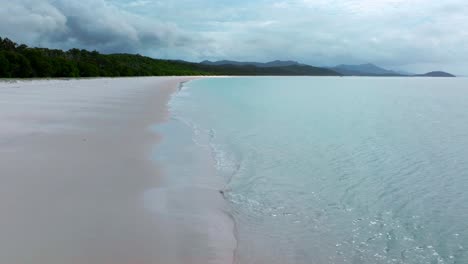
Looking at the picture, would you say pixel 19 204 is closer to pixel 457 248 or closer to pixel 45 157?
pixel 45 157

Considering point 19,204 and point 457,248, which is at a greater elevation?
point 19,204

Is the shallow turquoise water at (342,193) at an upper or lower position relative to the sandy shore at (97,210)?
lower

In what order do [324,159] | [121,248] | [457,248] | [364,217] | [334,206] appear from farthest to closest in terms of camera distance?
1. [324,159]
2. [334,206]
3. [364,217]
4. [457,248]
5. [121,248]

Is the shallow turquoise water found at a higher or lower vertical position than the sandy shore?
lower

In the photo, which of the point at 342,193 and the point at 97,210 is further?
the point at 342,193

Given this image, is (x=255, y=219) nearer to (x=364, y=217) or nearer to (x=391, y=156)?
(x=364, y=217)

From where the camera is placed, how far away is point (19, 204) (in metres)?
4.50

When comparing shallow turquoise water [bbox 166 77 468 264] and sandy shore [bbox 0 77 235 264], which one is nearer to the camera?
sandy shore [bbox 0 77 235 264]

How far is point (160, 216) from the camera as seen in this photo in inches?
184

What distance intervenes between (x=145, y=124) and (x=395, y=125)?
832 centimetres

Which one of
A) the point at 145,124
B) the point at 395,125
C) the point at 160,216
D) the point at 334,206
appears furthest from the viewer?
the point at 395,125

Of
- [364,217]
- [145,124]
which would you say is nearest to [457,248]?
[364,217]

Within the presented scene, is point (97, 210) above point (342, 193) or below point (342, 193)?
above

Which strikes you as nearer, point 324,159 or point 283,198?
point 283,198
